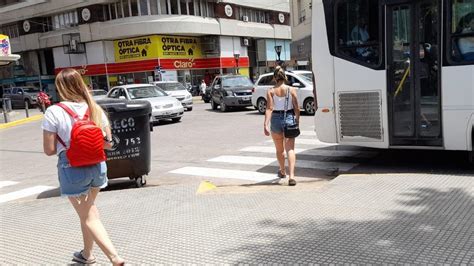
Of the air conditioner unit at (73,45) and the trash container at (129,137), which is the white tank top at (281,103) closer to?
the trash container at (129,137)

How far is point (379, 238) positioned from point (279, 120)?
3.27 m

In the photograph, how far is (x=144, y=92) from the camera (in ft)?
61.2

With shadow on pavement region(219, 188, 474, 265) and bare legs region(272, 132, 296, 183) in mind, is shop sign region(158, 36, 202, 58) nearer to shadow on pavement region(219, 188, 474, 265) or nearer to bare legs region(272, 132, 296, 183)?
bare legs region(272, 132, 296, 183)

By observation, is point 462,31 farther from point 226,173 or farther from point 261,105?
point 261,105

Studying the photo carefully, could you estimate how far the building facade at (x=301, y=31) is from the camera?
3666cm

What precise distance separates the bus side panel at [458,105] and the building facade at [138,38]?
120 ft

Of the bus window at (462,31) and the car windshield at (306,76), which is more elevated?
the bus window at (462,31)

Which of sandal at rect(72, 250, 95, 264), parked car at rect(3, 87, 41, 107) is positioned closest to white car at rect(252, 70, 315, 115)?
sandal at rect(72, 250, 95, 264)

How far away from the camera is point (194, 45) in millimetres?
46500

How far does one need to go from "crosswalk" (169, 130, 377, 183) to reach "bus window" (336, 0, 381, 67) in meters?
1.97

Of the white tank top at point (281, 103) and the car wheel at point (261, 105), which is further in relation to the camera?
the car wheel at point (261, 105)

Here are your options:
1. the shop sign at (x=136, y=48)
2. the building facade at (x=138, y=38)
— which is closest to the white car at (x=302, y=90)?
the building facade at (x=138, y=38)

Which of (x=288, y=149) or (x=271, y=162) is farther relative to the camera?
(x=271, y=162)

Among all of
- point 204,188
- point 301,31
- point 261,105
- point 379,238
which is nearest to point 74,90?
point 379,238
